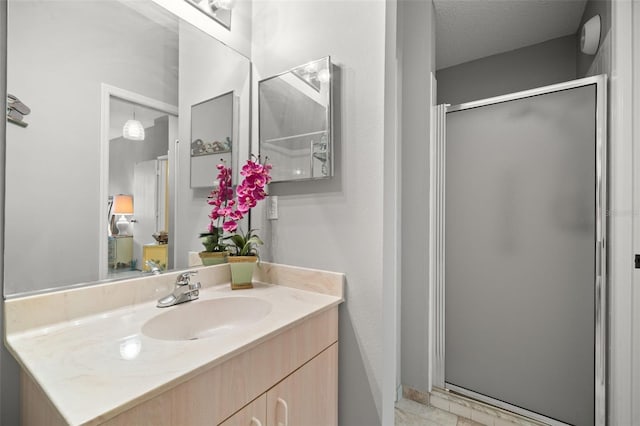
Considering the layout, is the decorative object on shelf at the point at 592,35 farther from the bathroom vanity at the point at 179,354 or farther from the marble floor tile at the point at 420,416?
the marble floor tile at the point at 420,416

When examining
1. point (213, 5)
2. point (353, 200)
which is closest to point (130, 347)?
point (353, 200)

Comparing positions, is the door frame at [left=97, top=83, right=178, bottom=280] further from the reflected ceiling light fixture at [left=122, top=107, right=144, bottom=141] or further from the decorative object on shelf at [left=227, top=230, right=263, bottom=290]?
the decorative object on shelf at [left=227, top=230, right=263, bottom=290]

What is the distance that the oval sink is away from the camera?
3.07 feet

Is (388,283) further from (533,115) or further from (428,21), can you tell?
(428,21)

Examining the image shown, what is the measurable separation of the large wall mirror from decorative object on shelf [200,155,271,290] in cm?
7

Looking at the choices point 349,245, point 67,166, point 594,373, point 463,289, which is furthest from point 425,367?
point 67,166

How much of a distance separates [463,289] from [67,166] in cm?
212

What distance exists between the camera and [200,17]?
125cm

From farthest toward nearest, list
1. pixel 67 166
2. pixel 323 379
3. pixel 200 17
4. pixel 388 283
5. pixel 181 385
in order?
pixel 200 17, pixel 388 283, pixel 323 379, pixel 67 166, pixel 181 385

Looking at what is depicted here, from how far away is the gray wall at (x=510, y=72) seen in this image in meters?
2.40

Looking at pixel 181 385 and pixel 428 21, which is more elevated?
pixel 428 21

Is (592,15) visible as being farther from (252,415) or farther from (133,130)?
(252,415)

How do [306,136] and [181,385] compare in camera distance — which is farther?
[306,136]

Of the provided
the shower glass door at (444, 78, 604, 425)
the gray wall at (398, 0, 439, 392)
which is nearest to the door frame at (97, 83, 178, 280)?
the gray wall at (398, 0, 439, 392)
